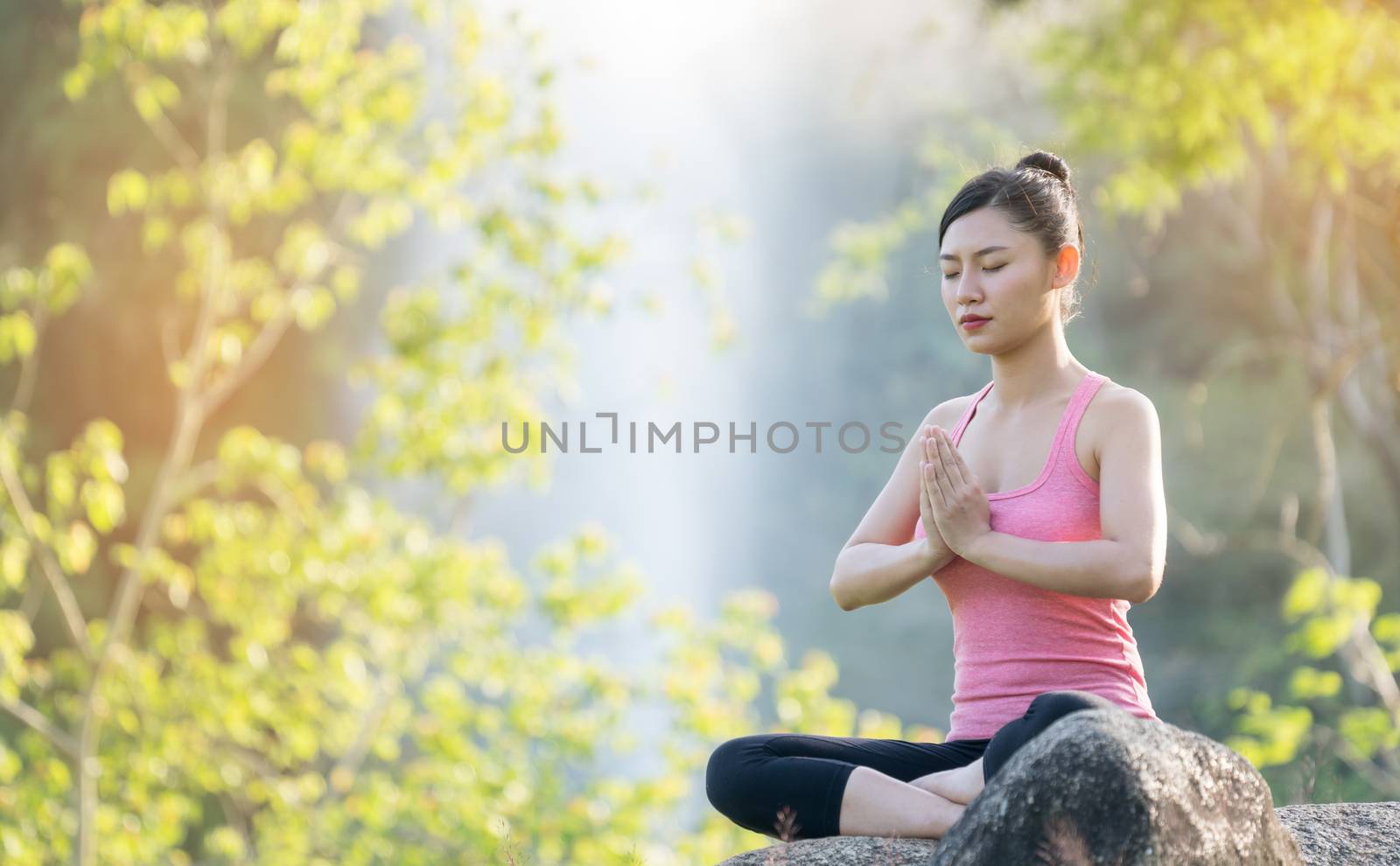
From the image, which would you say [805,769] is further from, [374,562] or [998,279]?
[374,562]

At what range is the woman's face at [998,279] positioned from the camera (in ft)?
5.13

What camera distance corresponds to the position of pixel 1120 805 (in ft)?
3.75

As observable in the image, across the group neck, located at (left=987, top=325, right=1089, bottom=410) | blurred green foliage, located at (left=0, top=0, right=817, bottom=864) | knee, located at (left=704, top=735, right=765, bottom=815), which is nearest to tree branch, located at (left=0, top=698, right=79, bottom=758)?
blurred green foliage, located at (left=0, top=0, right=817, bottom=864)

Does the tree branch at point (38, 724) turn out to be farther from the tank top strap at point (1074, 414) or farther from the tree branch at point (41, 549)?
the tank top strap at point (1074, 414)

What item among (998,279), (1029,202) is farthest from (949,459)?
(1029,202)

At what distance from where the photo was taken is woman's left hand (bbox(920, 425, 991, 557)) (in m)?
1.48

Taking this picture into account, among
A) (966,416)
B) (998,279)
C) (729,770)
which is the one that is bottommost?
(729,770)

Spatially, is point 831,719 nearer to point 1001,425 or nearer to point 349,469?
point 349,469

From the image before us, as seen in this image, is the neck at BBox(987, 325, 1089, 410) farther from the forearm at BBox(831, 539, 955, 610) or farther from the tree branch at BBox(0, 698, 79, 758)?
the tree branch at BBox(0, 698, 79, 758)

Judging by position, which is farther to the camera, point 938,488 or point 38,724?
point 38,724

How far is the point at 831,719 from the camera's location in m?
4.27

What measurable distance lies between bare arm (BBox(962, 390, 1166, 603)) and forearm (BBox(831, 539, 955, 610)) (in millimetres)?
83

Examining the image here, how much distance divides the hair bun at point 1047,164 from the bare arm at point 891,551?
358mm

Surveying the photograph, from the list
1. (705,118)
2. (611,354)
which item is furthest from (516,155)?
(705,118)
